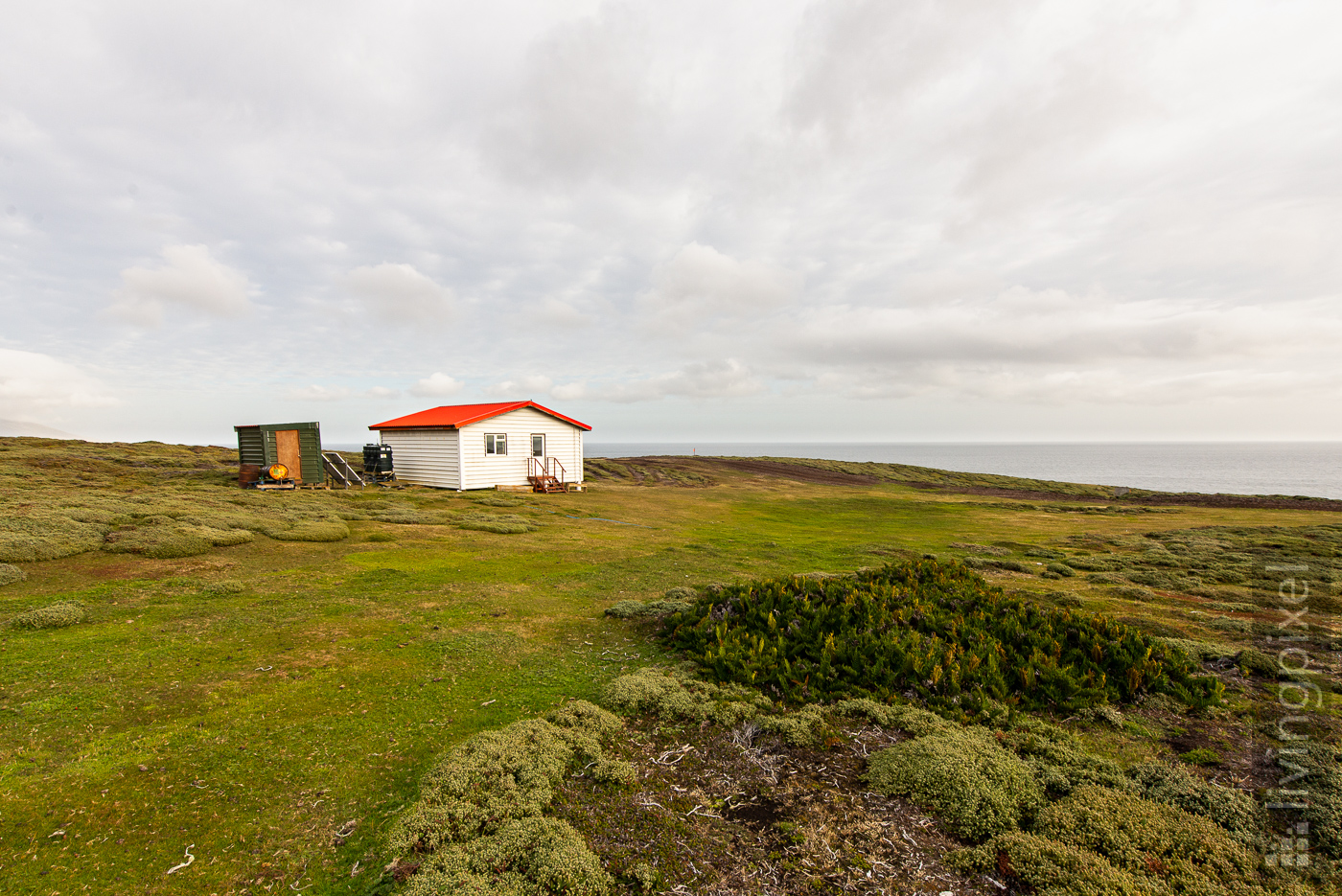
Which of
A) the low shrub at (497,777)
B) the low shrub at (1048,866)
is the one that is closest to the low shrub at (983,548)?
the low shrub at (1048,866)

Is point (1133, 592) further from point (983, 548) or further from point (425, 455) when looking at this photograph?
point (425, 455)

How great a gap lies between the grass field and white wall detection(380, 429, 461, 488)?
9507 mm

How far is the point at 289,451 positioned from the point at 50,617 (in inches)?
815

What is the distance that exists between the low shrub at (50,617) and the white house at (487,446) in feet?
68.2

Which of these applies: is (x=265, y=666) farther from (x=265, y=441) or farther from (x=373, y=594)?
(x=265, y=441)

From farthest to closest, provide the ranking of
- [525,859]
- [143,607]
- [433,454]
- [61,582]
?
1. [433,454]
2. [61,582]
3. [143,607]
4. [525,859]

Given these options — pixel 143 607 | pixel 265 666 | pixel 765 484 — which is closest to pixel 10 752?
pixel 265 666

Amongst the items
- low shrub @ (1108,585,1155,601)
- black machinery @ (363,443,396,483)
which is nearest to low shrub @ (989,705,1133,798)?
low shrub @ (1108,585,1155,601)

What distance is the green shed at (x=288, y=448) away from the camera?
2486 cm

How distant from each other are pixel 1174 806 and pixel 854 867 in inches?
105

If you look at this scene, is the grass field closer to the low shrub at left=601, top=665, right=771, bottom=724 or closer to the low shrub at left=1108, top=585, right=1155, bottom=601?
the low shrub at left=1108, top=585, right=1155, bottom=601

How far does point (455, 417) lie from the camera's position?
99.6ft

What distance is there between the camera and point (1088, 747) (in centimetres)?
506

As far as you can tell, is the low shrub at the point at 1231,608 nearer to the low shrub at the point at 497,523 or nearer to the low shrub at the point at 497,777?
the low shrub at the point at 497,777
